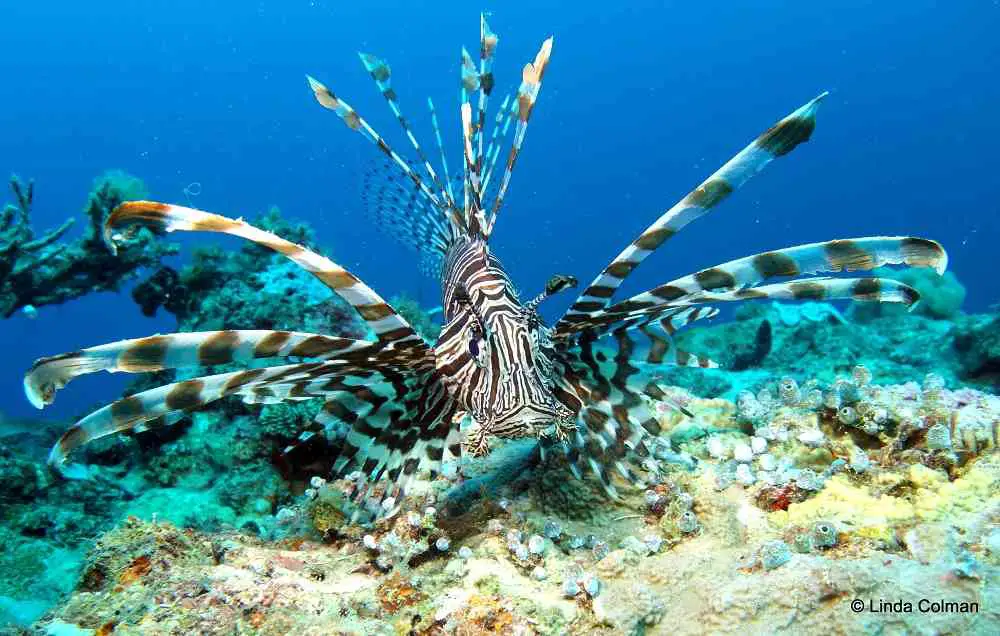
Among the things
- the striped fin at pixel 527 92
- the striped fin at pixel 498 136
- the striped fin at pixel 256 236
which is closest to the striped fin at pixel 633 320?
the striped fin at pixel 256 236

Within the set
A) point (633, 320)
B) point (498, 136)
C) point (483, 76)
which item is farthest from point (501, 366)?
point (498, 136)

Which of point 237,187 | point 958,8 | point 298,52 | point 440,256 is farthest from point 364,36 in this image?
point 440,256

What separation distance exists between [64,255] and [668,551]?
8.85 metres

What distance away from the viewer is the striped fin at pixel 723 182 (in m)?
1.96

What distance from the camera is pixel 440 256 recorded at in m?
5.09

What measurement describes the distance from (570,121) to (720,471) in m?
110

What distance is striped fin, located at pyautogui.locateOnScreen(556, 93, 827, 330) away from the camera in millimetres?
1956

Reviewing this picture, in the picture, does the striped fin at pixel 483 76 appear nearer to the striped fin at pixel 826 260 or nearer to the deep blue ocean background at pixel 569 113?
the striped fin at pixel 826 260

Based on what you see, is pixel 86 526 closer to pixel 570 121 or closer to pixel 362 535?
pixel 362 535

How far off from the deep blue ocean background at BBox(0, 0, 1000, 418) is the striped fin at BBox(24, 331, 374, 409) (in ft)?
249

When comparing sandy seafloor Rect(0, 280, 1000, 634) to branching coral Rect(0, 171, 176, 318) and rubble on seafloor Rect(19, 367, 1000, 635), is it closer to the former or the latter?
rubble on seafloor Rect(19, 367, 1000, 635)

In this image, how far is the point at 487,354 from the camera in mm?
2484

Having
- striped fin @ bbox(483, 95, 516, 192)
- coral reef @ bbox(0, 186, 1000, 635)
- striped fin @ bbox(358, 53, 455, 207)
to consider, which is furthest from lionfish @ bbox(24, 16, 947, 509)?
striped fin @ bbox(483, 95, 516, 192)
